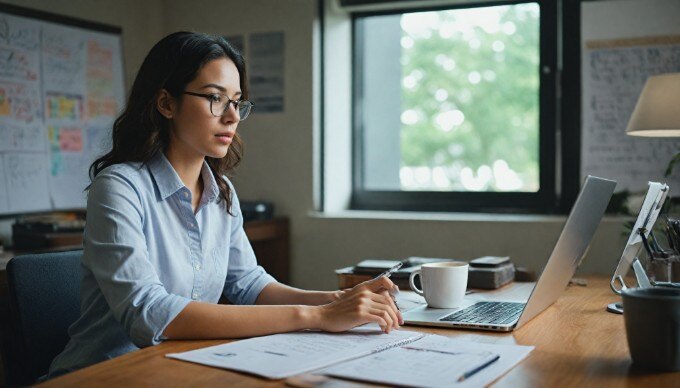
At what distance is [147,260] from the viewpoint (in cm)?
137

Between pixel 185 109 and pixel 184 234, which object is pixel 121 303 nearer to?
pixel 184 234

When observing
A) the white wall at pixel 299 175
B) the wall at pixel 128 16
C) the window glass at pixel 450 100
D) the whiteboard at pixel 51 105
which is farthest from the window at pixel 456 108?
the whiteboard at pixel 51 105

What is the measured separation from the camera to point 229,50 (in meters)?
1.68

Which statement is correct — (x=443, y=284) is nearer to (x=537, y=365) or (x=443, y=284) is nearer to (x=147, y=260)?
(x=537, y=365)

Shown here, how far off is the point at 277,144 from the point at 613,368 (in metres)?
2.61

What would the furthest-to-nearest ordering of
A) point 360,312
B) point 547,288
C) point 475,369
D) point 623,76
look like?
point 623,76 → point 547,288 → point 360,312 → point 475,369

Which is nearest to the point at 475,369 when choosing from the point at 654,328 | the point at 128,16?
the point at 654,328

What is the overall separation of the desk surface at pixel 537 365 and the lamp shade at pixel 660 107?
1034mm

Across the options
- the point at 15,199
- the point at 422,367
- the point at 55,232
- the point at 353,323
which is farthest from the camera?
the point at 15,199

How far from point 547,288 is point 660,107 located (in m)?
1.14

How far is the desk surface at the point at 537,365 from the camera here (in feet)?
3.33

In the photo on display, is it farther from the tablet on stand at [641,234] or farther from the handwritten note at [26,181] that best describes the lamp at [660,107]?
the handwritten note at [26,181]

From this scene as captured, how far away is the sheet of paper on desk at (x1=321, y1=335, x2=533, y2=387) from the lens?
991mm

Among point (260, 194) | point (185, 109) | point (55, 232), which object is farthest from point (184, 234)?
point (260, 194)
